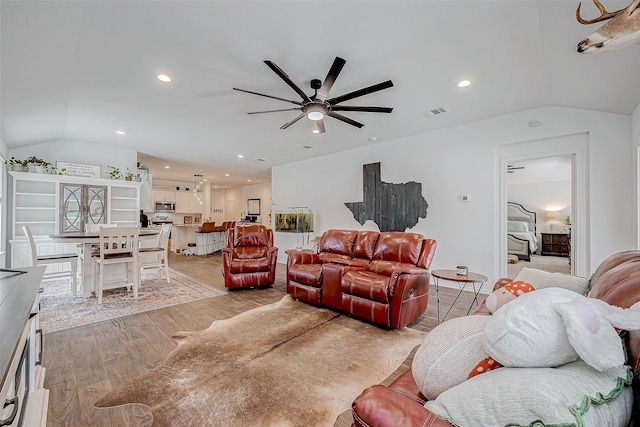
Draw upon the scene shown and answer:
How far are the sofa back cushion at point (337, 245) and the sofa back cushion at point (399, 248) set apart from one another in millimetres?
417

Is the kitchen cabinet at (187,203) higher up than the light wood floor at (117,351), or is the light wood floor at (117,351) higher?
the kitchen cabinet at (187,203)

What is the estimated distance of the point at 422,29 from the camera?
7.33ft

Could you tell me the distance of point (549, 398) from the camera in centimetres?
59

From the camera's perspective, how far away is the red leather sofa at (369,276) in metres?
2.78

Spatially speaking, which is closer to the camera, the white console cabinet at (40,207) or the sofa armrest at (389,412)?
the sofa armrest at (389,412)

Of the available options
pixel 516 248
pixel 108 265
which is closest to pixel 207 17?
pixel 108 265

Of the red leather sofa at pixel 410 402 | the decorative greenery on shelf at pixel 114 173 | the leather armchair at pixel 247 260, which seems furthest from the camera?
the decorative greenery on shelf at pixel 114 173

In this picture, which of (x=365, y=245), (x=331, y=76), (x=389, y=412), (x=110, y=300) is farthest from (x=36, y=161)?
(x=389, y=412)

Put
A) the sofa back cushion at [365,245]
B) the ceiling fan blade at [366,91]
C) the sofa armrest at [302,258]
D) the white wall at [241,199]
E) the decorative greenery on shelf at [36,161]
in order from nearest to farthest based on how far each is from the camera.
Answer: the ceiling fan blade at [366,91] → the sofa back cushion at [365,245] → the sofa armrest at [302,258] → the decorative greenery on shelf at [36,161] → the white wall at [241,199]

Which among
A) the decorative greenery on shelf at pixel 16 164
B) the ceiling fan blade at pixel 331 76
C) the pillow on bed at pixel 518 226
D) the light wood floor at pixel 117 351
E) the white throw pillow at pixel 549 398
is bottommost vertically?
the light wood floor at pixel 117 351

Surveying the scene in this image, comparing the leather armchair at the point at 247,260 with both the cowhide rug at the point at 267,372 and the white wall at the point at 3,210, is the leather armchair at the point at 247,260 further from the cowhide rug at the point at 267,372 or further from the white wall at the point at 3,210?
the white wall at the point at 3,210

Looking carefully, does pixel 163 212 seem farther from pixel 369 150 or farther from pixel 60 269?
pixel 369 150

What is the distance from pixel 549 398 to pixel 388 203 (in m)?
4.85

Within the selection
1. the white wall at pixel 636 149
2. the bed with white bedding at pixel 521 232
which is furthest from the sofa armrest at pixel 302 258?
the bed with white bedding at pixel 521 232
